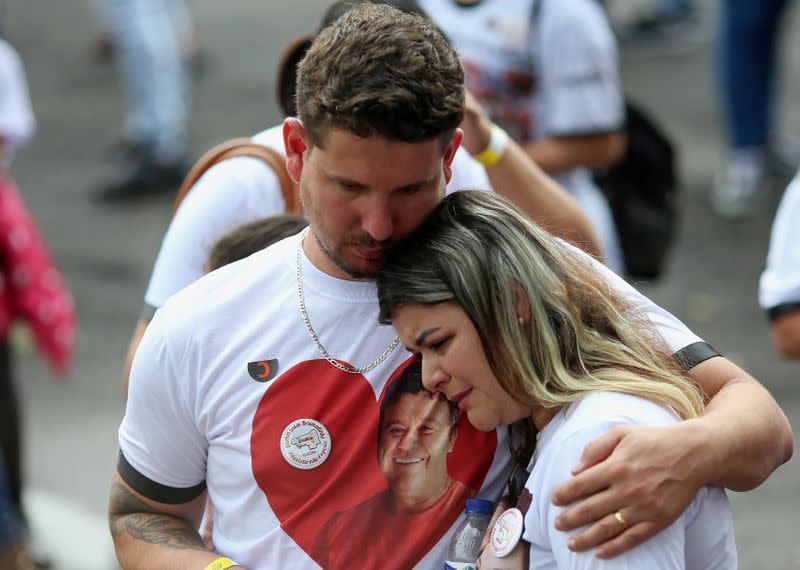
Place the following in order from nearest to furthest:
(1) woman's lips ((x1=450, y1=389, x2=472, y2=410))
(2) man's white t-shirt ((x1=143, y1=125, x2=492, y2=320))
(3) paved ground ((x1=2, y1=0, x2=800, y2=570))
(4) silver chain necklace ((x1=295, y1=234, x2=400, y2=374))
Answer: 1. (1) woman's lips ((x1=450, y1=389, x2=472, y2=410))
2. (4) silver chain necklace ((x1=295, y1=234, x2=400, y2=374))
3. (2) man's white t-shirt ((x1=143, y1=125, x2=492, y2=320))
4. (3) paved ground ((x1=2, y1=0, x2=800, y2=570))

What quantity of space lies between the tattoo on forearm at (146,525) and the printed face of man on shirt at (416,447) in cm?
44

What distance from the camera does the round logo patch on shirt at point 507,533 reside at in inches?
86.3

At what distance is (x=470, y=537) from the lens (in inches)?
90.8

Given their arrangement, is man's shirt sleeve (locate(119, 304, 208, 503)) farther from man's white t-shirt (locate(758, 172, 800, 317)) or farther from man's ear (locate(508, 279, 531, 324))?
man's white t-shirt (locate(758, 172, 800, 317))

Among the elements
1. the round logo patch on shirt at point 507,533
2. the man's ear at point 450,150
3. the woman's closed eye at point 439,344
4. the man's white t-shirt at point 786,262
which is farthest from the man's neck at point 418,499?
the man's white t-shirt at point 786,262

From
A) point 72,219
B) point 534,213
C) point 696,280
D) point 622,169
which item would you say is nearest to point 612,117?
point 622,169

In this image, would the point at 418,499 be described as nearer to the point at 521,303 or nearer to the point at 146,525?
the point at 521,303

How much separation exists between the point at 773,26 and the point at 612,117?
3474mm

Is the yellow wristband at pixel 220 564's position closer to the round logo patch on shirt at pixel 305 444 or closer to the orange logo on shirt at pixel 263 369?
the round logo patch on shirt at pixel 305 444

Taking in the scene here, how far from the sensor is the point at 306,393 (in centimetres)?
238

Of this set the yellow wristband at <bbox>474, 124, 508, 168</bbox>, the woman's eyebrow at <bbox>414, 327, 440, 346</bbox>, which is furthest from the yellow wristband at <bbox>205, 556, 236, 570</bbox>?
the yellow wristband at <bbox>474, 124, 508, 168</bbox>

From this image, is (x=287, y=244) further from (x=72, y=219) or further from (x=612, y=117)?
(x=72, y=219)

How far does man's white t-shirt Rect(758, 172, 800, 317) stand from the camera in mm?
3381

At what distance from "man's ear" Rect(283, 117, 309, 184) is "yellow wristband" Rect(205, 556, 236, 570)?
0.75 meters
